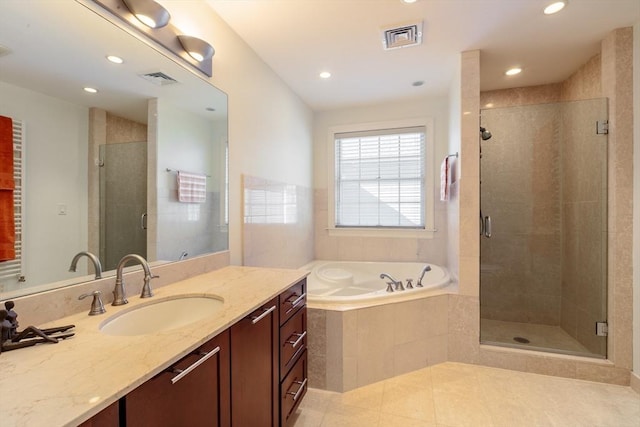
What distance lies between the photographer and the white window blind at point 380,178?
345 cm

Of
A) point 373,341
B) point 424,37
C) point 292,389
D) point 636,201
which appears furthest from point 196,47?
point 636,201

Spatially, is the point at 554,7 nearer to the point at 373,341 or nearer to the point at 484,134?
the point at 484,134

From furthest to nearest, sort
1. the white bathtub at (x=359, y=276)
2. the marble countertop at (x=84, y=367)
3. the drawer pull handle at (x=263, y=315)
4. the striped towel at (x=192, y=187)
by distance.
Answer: the white bathtub at (x=359, y=276) < the striped towel at (x=192, y=187) < the drawer pull handle at (x=263, y=315) < the marble countertop at (x=84, y=367)

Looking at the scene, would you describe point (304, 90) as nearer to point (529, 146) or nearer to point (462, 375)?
point (529, 146)

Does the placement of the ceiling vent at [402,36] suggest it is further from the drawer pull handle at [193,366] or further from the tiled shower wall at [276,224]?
the drawer pull handle at [193,366]

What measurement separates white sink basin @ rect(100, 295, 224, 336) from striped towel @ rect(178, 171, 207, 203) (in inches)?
24.1

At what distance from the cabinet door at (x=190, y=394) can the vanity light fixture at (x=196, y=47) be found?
1.47 meters

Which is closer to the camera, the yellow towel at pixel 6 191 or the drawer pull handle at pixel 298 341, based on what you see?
the yellow towel at pixel 6 191

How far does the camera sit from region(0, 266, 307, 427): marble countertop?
525mm

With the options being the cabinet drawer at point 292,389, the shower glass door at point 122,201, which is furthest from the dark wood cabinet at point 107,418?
the cabinet drawer at point 292,389

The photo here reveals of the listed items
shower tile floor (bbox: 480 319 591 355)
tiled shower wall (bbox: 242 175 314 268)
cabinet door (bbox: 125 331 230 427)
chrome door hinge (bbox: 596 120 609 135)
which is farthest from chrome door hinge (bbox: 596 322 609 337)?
cabinet door (bbox: 125 331 230 427)

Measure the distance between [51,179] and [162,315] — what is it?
0.66 m

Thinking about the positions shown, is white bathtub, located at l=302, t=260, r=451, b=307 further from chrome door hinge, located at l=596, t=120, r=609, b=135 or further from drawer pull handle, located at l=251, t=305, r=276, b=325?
chrome door hinge, located at l=596, t=120, r=609, b=135

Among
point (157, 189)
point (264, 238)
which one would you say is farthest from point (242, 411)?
point (264, 238)
